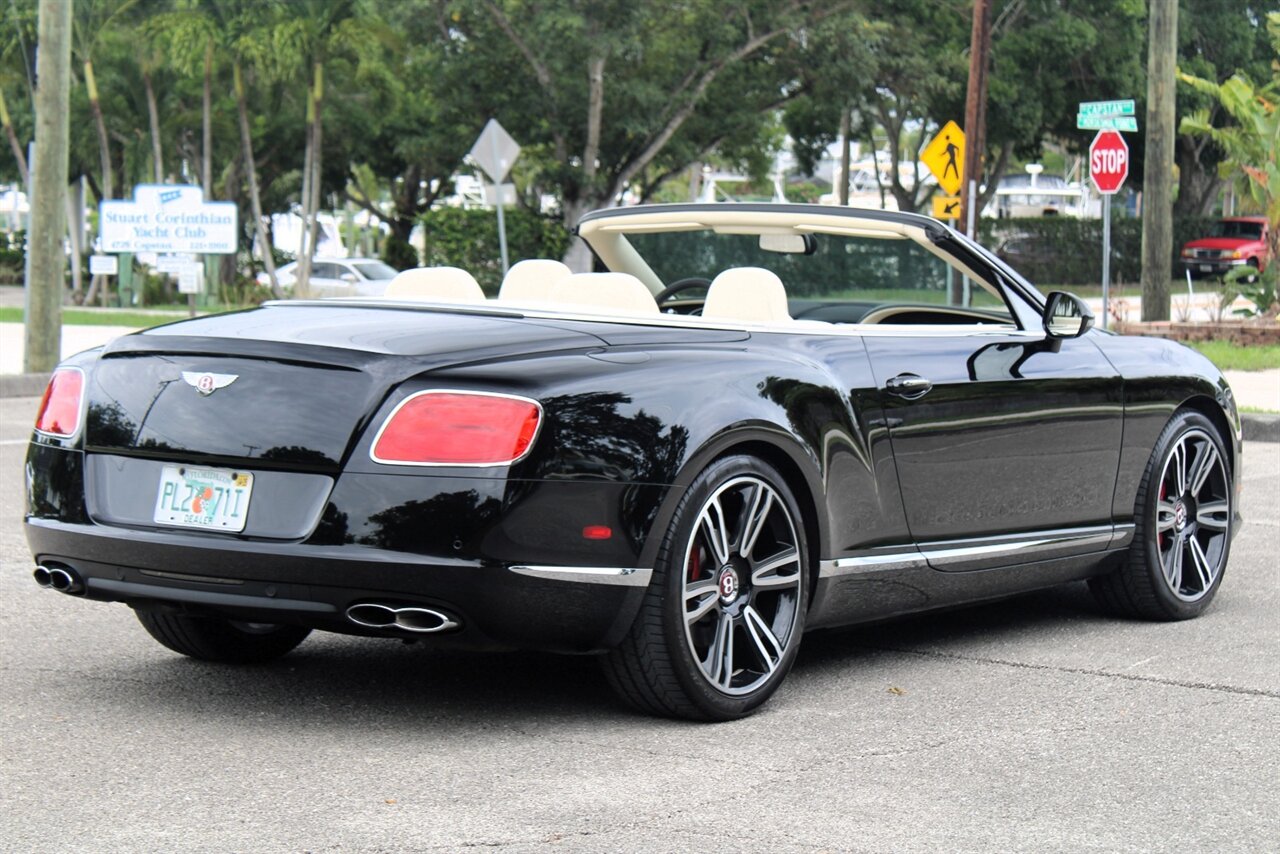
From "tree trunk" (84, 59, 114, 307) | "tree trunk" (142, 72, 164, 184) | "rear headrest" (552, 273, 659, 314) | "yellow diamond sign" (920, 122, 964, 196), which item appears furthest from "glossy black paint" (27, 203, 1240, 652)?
"tree trunk" (142, 72, 164, 184)

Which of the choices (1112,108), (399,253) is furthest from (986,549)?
(399,253)

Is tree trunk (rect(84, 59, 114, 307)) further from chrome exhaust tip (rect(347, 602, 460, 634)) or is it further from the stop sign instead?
chrome exhaust tip (rect(347, 602, 460, 634))

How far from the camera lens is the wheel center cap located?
5105 millimetres

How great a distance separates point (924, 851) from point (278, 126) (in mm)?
47546

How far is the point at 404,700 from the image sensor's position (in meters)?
5.32

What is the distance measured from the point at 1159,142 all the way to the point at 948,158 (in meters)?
3.98

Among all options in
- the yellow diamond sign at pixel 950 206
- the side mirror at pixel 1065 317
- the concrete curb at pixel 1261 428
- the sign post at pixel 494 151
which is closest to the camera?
the side mirror at pixel 1065 317

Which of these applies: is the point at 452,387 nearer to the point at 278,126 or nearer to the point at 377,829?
the point at 377,829

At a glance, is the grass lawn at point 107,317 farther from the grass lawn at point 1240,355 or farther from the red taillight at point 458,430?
the red taillight at point 458,430

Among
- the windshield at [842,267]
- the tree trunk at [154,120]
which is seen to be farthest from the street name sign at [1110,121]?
the tree trunk at [154,120]

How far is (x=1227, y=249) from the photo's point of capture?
172ft

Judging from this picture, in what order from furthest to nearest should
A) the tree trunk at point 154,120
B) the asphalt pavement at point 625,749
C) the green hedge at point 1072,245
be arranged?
the green hedge at point 1072,245
the tree trunk at point 154,120
the asphalt pavement at point 625,749

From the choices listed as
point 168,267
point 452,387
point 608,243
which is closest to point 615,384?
point 452,387

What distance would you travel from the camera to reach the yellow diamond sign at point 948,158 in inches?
1072
